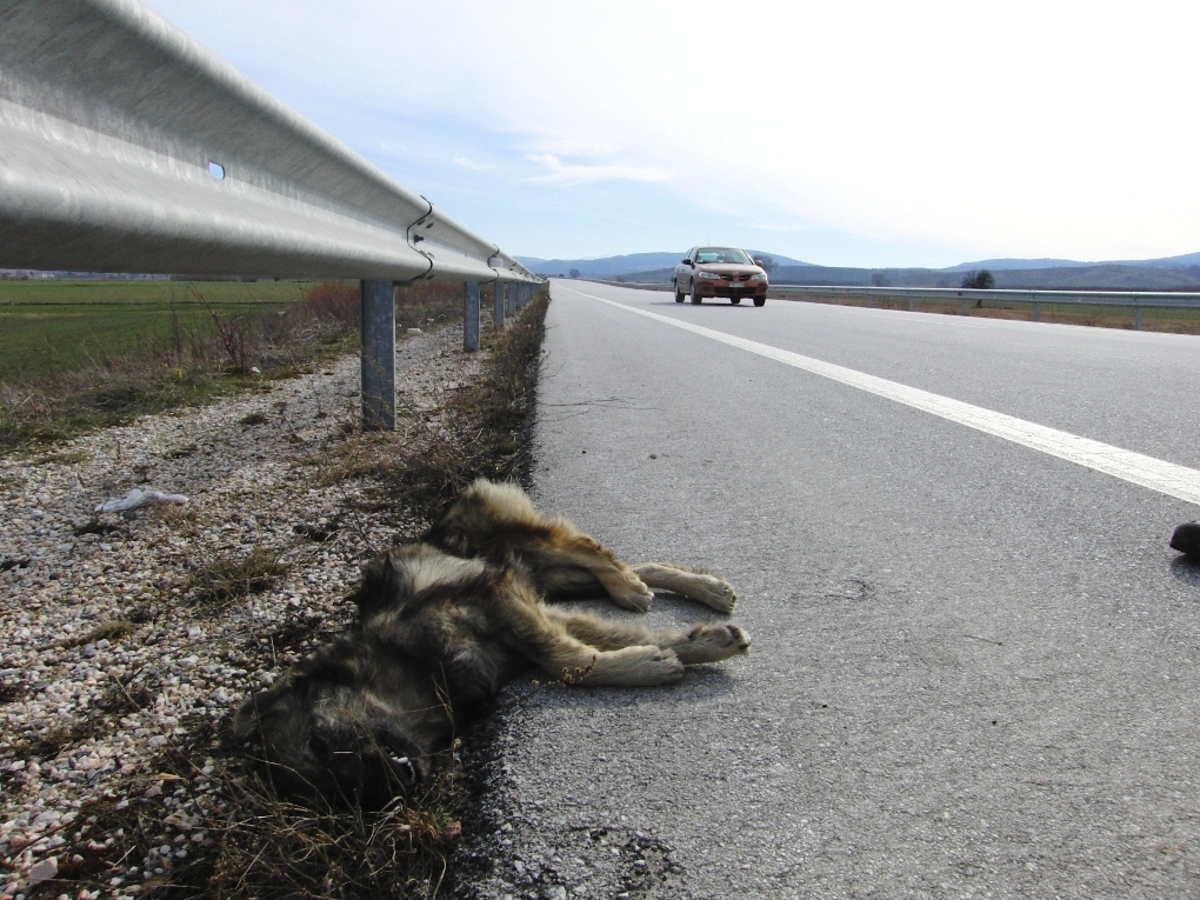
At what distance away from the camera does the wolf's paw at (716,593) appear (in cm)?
259

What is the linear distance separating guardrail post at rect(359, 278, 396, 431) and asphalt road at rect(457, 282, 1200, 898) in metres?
1.77

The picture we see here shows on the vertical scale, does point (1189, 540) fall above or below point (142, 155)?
below

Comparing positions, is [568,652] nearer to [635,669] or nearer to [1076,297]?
[635,669]

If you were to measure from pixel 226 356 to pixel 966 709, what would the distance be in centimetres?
970

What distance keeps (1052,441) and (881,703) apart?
2.92m

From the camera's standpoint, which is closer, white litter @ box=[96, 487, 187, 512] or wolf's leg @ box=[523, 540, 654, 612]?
wolf's leg @ box=[523, 540, 654, 612]

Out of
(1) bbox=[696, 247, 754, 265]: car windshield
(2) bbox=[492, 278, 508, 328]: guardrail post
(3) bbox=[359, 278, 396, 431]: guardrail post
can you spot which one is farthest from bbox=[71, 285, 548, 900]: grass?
(1) bbox=[696, 247, 754, 265]: car windshield

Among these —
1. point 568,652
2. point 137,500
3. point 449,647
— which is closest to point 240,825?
point 449,647

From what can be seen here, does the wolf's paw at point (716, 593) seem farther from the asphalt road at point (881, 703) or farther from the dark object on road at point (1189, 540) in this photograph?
the dark object on road at point (1189, 540)

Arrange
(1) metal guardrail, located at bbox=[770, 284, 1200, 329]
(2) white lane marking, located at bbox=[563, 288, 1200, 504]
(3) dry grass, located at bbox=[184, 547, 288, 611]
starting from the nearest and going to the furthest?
(3) dry grass, located at bbox=[184, 547, 288, 611] < (2) white lane marking, located at bbox=[563, 288, 1200, 504] < (1) metal guardrail, located at bbox=[770, 284, 1200, 329]

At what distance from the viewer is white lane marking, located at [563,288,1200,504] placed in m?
3.55

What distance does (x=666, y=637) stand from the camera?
8.20 feet

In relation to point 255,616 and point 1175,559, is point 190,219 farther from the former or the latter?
point 1175,559

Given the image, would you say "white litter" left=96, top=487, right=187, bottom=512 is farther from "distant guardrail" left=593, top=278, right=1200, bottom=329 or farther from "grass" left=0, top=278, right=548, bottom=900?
"distant guardrail" left=593, top=278, right=1200, bottom=329
